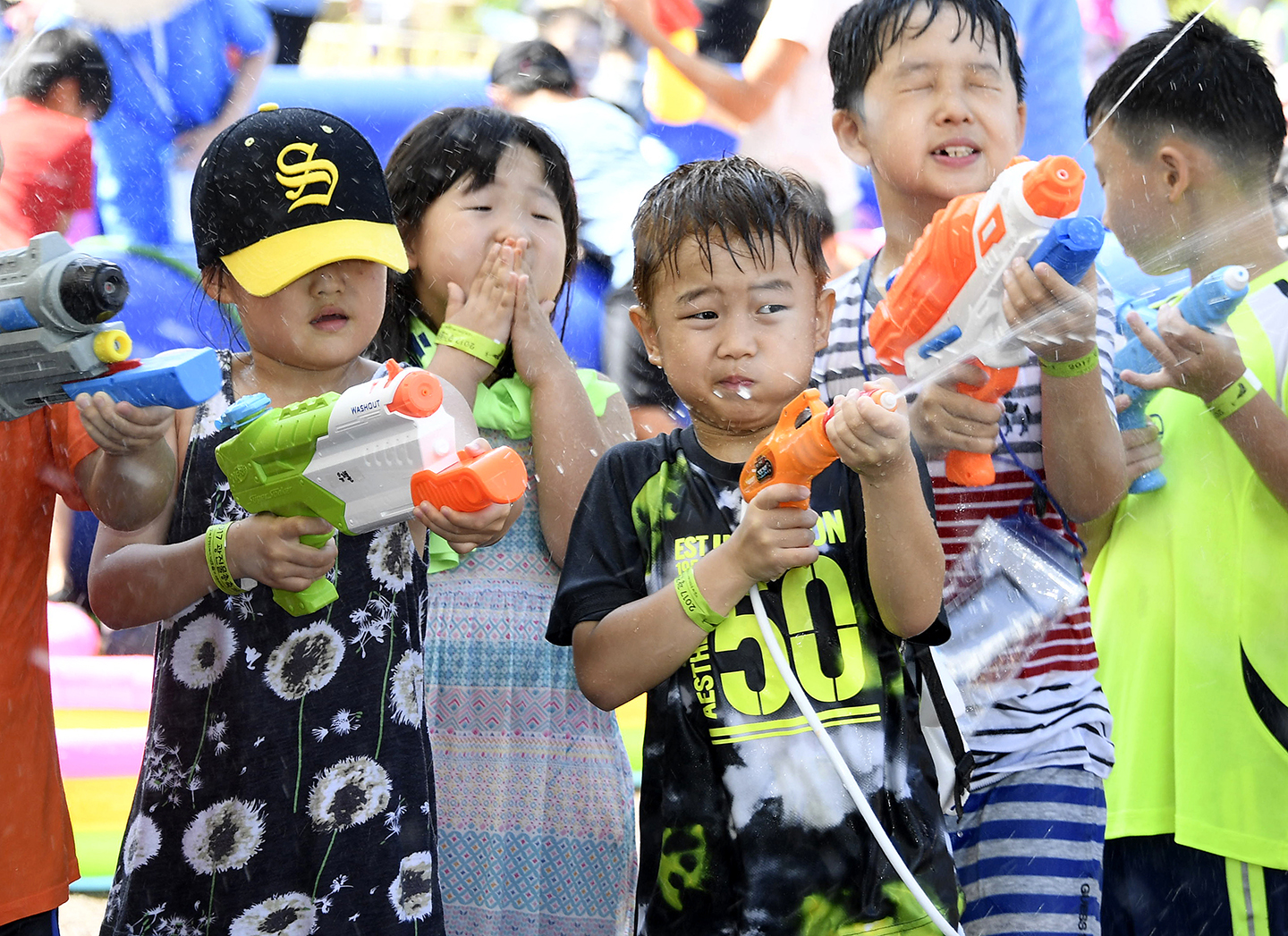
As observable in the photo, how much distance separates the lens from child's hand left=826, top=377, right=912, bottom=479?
4.04ft

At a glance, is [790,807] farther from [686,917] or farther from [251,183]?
[251,183]

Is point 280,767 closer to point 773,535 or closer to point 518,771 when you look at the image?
point 518,771

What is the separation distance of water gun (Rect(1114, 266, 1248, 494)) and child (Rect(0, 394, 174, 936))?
1.34m

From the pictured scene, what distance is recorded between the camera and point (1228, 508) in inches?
73.7

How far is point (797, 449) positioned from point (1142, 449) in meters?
0.89

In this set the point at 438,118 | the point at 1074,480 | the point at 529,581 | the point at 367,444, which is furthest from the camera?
the point at 438,118

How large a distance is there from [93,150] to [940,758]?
257 cm

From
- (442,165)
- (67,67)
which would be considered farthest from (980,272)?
(67,67)

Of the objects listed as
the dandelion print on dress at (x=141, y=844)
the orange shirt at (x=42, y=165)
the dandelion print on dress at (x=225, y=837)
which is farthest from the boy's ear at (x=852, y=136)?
the orange shirt at (x=42, y=165)

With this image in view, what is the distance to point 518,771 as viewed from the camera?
1.75m

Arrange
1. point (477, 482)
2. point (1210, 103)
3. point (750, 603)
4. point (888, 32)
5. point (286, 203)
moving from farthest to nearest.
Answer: point (1210, 103) → point (888, 32) → point (286, 203) → point (750, 603) → point (477, 482)

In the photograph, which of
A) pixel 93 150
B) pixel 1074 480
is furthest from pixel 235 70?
pixel 1074 480

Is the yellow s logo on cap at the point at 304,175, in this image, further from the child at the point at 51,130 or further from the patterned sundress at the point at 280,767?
the child at the point at 51,130

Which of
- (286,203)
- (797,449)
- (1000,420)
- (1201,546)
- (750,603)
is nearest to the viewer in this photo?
(797,449)
